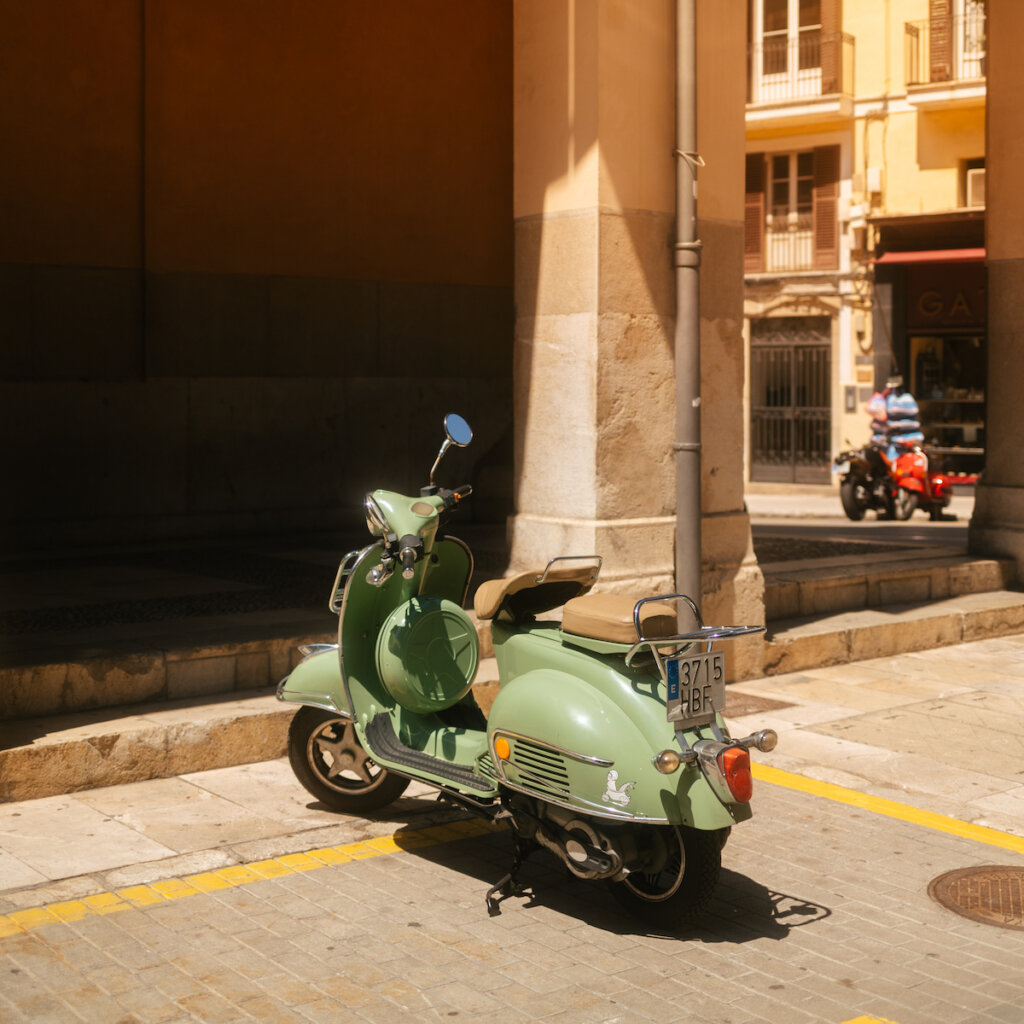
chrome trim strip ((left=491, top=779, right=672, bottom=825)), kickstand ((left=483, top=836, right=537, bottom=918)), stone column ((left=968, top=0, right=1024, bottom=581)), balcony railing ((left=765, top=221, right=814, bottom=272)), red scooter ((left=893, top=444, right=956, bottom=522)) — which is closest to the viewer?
chrome trim strip ((left=491, top=779, right=672, bottom=825))

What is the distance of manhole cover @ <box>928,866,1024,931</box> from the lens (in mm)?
4914

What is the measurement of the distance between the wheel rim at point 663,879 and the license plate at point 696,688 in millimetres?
381

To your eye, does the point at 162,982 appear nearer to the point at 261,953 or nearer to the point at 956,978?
the point at 261,953

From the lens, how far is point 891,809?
6176 millimetres

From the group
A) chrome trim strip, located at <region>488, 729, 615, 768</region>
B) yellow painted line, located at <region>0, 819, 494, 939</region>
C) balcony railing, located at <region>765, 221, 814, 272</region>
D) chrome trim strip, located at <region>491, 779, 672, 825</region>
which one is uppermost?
balcony railing, located at <region>765, 221, 814, 272</region>

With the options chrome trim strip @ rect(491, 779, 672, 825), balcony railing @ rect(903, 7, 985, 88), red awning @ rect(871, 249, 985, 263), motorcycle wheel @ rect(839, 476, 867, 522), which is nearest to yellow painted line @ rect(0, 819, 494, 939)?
chrome trim strip @ rect(491, 779, 672, 825)

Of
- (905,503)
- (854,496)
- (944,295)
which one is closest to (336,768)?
(854,496)

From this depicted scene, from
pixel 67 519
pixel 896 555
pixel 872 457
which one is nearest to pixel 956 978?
pixel 896 555

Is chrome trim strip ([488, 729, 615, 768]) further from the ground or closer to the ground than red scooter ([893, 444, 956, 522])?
closer to the ground

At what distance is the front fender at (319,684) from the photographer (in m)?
5.68

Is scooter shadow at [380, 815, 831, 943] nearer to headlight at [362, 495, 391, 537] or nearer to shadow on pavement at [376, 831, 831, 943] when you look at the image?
shadow on pavement at [376, 831, 831, 943]

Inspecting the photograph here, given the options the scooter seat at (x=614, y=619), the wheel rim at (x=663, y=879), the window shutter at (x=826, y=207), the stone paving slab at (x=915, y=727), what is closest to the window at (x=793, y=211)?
the window shutter at (x=826, y=207)

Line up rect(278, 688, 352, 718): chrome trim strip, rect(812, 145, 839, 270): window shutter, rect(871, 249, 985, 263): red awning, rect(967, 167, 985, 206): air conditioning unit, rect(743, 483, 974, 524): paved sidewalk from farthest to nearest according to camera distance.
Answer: rect(812, 145, 839, 270): window shutter → rect(967, 167, 985, 206): air conditioning unit → rect(871, 249, 985, 263): red awning → rect(743, 483, 974, 524): paved sidewalk → rect(278, 688, 352, 718): chrome trim strip

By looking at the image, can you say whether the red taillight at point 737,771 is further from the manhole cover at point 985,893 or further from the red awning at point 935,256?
the red awning at point 935,256
